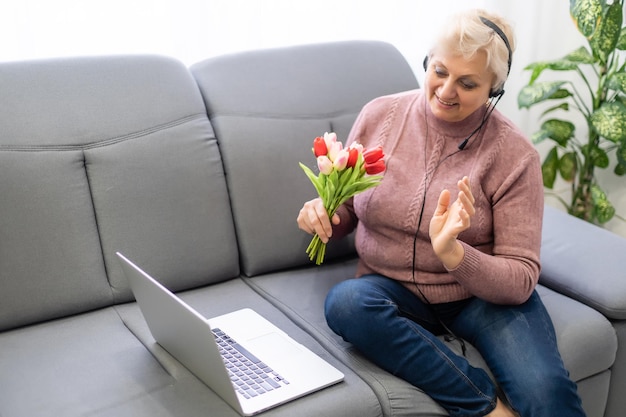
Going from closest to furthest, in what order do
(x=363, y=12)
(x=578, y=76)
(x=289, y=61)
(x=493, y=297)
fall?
(x=493, y=297) < (x=289, y=61) < (x=363, y=12) < (x=578, y=76)

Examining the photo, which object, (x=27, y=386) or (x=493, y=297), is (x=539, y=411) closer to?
(x=493, y=297)

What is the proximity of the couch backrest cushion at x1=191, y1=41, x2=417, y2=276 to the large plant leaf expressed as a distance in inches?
33.2

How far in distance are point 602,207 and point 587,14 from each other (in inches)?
27.1

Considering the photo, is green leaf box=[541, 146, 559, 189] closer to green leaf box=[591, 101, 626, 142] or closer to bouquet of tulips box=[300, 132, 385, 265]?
green leaf box=[591, 101, 626, 142]

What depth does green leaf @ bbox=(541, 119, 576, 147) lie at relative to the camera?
9.34 feet

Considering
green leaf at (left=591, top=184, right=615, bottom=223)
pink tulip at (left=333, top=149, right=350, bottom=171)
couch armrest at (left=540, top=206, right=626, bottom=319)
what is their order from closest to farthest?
1. pink tulip at (left=333, top=149, right=350, bottom=171)
2. couch armrest at (left=540, top=206, right=626, bottom=319)
3. green leaf at (left=591, top=184, right=615, bottom=223)

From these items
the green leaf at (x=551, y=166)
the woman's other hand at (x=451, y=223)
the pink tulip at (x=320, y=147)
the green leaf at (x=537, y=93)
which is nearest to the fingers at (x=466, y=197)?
the woman's other hand at (x=451, y=223)

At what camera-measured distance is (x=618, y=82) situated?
8.54 ft

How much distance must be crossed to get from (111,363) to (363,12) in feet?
4.94

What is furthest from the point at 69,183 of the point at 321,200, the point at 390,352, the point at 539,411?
the point at 539,411

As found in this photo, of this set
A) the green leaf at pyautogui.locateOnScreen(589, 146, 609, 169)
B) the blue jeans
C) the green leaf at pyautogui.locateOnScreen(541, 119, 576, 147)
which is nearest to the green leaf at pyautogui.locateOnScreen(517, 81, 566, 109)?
the green leaf at pyautogui.locateOnScreen(541, 119, 576, 147)

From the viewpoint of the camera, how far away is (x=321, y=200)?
1.85 metres

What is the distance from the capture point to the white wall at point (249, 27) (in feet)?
7.02

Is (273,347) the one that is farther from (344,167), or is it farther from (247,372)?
(344,167)
